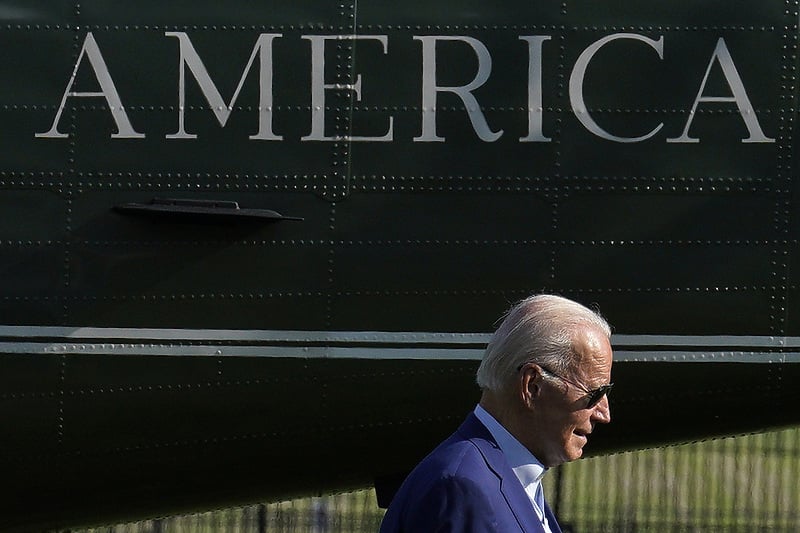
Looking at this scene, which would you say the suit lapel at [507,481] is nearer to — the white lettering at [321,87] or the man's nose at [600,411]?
the man's nose at [600,411]

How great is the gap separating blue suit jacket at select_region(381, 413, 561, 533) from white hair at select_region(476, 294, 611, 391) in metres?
0.18

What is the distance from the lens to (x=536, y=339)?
2822 millimetres

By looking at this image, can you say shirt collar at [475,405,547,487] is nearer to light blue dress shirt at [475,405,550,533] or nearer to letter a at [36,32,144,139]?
light blue dress shirt at [475,405,550,533]

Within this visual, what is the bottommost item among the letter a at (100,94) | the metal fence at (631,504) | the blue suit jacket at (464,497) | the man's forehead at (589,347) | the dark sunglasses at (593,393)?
the metal fence at (631,504)

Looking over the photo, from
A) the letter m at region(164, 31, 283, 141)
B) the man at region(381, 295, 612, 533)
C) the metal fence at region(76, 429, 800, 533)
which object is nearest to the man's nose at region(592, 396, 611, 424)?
the man at region(381, 295, 612, 533)

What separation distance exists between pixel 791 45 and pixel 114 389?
3.11m

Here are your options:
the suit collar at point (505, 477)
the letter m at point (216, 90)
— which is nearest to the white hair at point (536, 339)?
the suit collar at point (505, 477)

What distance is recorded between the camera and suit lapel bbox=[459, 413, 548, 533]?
2.68 metres

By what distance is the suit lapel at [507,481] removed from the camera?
2.68m

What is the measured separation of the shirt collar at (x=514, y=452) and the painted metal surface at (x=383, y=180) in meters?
2.37

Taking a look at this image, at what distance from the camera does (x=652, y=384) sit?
5.33 meters

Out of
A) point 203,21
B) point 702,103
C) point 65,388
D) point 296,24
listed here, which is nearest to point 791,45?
point 702,103

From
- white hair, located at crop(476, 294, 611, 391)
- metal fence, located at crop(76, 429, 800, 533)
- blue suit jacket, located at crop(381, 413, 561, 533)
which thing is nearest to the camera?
blue suit jacket, located at crop(381, 413, 561, 533)

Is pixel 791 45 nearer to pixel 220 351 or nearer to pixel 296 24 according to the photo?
pixel 296 24
